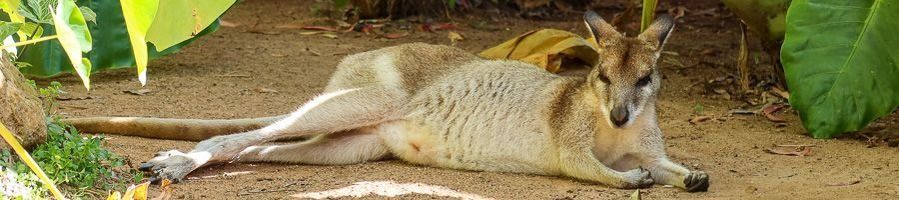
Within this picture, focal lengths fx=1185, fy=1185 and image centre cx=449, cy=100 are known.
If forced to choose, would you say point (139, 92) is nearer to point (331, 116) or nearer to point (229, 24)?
point (331, 116)

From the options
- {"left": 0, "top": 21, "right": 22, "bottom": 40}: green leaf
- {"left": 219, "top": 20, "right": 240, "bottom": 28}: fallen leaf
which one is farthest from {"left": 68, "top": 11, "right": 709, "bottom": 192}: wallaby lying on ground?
{"left": 219, "top": 20, "right": 240, "bottom": 28}: fallen leaf

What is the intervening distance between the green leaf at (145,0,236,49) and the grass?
1934 millimetres

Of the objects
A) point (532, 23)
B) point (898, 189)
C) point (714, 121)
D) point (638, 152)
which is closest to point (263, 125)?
point (638, 152)

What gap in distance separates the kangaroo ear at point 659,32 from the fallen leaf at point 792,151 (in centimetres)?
107

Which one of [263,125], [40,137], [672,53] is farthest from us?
[672,53]

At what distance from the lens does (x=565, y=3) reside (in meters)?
10.5

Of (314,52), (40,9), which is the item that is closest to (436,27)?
(314,52)

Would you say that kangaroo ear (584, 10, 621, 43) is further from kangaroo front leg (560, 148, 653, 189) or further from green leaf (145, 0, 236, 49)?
green leaf (145, 0, 236, 49)

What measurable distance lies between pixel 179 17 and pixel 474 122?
354cm

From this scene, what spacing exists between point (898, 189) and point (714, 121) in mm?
1850

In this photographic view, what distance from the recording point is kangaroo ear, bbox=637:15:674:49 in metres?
4.83

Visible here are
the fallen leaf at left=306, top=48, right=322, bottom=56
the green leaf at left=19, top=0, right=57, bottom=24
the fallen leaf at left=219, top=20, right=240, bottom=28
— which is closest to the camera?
the green leaf at left=19, top=0, right=57, bottom=24

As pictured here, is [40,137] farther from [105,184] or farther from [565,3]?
[565,3]

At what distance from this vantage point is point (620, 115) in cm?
465
